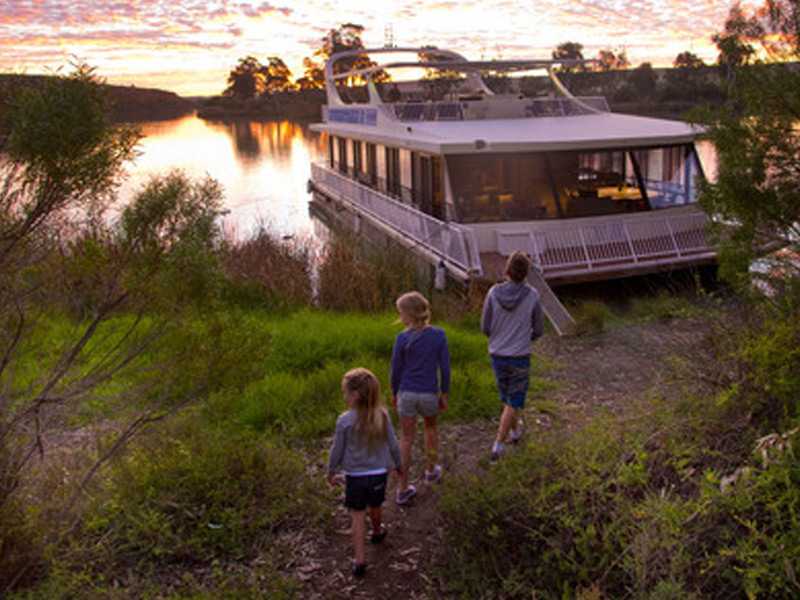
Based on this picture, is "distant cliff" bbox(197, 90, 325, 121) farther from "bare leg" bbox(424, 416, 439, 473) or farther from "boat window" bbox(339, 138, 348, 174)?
"bare leg" bbox(424, 416, 439, 473)

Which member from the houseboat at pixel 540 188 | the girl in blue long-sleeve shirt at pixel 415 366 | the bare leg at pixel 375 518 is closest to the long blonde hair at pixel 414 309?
the girl in blue long-sleeve shirt at pixel 415 366

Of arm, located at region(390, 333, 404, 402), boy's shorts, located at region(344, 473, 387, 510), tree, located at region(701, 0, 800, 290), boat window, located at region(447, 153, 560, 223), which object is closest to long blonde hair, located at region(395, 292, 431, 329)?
arm, located at region(390, 333, 404, 402)

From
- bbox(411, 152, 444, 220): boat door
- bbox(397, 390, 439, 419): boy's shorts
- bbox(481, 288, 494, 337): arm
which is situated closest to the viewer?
bbox(397, 390, 439, 419): boy's shorts

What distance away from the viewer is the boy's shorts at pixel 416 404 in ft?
16.2

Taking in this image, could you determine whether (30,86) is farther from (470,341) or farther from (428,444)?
(470,341)

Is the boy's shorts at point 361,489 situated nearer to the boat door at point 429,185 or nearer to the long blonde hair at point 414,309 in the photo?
the long blonde hair at point 414,309

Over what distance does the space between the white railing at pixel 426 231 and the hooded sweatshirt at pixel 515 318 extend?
6.11 meters

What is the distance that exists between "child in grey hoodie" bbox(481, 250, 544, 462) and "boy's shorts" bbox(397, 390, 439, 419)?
0.76m

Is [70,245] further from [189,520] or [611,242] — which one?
[611,242]

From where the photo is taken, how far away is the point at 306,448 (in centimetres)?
603

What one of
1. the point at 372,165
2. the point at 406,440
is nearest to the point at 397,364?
the point at 406,440

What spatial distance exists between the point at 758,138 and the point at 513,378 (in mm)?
2487

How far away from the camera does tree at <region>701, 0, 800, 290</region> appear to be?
16.4ft

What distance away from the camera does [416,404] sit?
4.97 m
